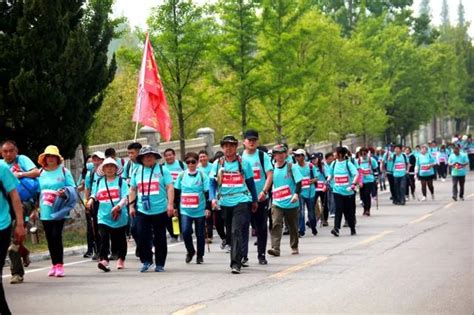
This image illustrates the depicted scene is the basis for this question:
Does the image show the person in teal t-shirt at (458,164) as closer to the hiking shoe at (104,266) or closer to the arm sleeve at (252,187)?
the arm sleeve at (252,187)

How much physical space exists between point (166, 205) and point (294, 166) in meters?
2.86

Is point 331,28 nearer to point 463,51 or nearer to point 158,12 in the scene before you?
point 158,12

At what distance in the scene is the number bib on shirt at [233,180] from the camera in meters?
14.5

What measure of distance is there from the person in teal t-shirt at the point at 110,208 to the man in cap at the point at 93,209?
0.30 metres

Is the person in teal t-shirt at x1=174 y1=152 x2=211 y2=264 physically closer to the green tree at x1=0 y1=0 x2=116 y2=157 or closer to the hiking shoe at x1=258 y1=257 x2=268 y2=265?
the hiking shoe at x1=258 y1=257 x2=268 y2=265

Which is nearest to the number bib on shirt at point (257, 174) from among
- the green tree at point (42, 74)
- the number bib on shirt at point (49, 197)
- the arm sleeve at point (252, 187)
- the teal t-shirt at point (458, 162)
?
the arm sleeve at point (252, 187)

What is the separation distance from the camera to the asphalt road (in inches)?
422

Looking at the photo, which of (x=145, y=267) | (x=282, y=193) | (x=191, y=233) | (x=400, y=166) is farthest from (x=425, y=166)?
(x=145, y=267)

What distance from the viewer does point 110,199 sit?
14.8 metres

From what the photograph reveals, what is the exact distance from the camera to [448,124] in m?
130

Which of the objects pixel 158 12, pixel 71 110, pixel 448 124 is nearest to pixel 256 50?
pixel 158 12

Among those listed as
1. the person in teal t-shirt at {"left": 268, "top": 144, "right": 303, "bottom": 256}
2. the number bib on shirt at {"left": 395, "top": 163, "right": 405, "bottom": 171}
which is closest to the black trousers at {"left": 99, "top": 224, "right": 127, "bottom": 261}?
the person in teal t-shirt at {"left": 268, "top": 144, "right": 303, "bottom": 256}

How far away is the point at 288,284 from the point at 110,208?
11.1ft

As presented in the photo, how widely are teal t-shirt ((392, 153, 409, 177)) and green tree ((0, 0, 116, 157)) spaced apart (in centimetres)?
1283
